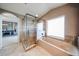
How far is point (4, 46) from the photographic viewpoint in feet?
5.70

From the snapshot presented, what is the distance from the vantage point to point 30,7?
176 cm

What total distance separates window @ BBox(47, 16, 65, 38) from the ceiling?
8.5 inches

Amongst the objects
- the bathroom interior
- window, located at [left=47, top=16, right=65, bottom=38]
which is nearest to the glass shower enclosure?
the bathroom interior

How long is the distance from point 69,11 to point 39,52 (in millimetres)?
880

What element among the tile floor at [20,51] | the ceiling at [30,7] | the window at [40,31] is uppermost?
the ceiling at [30,7]

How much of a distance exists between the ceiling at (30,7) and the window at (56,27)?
22cm

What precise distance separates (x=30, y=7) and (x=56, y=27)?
1.88 ft

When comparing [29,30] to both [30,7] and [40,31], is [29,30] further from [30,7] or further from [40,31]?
[30,7]

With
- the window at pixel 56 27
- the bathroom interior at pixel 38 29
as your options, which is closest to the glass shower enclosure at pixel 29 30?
the bathroom interior at pixel 38 29

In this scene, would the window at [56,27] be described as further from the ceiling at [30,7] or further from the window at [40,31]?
the ceiling at [30,7]

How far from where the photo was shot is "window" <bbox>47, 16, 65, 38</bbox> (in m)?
1.77

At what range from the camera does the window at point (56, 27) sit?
1.77 meters

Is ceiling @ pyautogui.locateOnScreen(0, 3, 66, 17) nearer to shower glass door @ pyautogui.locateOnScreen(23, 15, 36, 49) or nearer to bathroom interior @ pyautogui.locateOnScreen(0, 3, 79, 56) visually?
bathroom interior @ pyautogui.locateOnScreen(0, 3, 79, 56)

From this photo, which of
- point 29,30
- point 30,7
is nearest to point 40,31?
point 29,30
